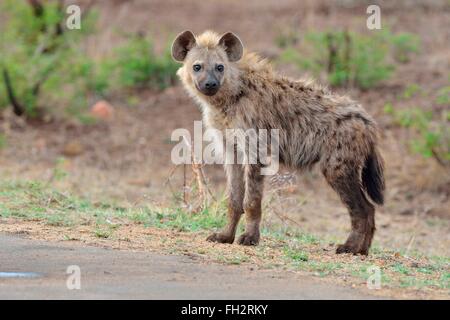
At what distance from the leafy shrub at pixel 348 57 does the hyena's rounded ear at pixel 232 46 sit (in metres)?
5.84

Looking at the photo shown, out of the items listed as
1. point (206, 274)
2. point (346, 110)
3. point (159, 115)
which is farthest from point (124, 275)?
point (159, 115)

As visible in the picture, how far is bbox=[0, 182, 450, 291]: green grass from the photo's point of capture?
595 centimetres

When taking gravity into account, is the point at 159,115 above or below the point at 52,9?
below

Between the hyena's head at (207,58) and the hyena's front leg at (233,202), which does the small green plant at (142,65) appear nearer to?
the hyena's head at (207,58)

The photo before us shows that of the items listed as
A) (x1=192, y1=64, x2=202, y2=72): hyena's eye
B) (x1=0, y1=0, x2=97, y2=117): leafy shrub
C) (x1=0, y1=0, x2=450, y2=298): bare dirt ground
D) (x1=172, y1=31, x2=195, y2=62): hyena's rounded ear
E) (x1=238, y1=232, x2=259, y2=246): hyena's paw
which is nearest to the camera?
(x1=238, y1=232, x2=259, y2=246): hyena's paw

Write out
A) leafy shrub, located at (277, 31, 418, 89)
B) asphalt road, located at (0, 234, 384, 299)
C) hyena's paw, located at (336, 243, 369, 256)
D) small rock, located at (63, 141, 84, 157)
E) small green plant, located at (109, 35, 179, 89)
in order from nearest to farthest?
asphalt road, located at (0, 234, 384, 299), hyena's paw, located at (336, 243, 369, 256), small rock, located at (63, 141, 84, 157), leafy shrub, located at (277, 31, 418, 89), small green plant, located at (109, 35, 179, 89)

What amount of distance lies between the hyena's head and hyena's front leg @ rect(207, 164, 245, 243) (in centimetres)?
60

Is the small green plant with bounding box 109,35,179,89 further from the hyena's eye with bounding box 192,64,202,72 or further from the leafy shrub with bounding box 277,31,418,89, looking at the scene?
the hyena's eye with bounding box 192,64,202,72

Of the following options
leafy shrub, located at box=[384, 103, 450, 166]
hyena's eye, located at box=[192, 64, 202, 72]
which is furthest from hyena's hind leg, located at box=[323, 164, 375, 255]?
leafy shrub, located at box=[384, 103, 450, 166]
